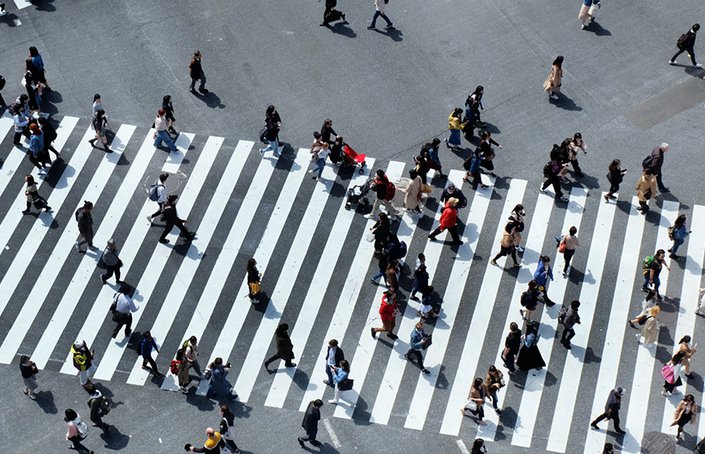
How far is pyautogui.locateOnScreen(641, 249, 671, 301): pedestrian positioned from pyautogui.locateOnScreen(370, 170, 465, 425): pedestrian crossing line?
17.9 ft

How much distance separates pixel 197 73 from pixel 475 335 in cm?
1268

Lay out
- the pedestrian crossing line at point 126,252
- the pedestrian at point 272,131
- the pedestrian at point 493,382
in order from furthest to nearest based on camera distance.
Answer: the pedestrian at point 272,131
the pedestrian crossing line at point 126,252
the pedestrian at point 493,382

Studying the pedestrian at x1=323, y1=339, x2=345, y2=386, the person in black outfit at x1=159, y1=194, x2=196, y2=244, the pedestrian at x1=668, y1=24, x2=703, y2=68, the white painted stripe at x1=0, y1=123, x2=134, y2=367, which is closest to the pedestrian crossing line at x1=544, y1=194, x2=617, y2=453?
the pedestrian at x1=323, y1=339, x2=345, y2=386

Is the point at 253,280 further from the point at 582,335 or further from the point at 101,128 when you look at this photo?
the point at 582,335

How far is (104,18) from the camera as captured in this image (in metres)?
39.8

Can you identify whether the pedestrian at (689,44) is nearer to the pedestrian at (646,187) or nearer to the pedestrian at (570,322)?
the pedestrian at (646,187)

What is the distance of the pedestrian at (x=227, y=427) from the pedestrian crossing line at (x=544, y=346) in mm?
6240

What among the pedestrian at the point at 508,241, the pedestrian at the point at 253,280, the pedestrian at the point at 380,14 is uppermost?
the pedestrian at the point at 380,14

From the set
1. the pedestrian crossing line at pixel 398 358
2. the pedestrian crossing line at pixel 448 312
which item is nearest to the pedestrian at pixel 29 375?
the pedestrian crossing line at pixel 398 358

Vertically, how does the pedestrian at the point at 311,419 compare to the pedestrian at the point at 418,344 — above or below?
below

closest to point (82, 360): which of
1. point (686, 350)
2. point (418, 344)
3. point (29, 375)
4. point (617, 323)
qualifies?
point (29, 375)

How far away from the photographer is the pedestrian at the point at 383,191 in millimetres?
31922

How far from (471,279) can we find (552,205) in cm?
367

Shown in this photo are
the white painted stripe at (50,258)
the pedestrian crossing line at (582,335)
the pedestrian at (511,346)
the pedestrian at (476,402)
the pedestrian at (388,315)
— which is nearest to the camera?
the pedestrian at (476,402)
